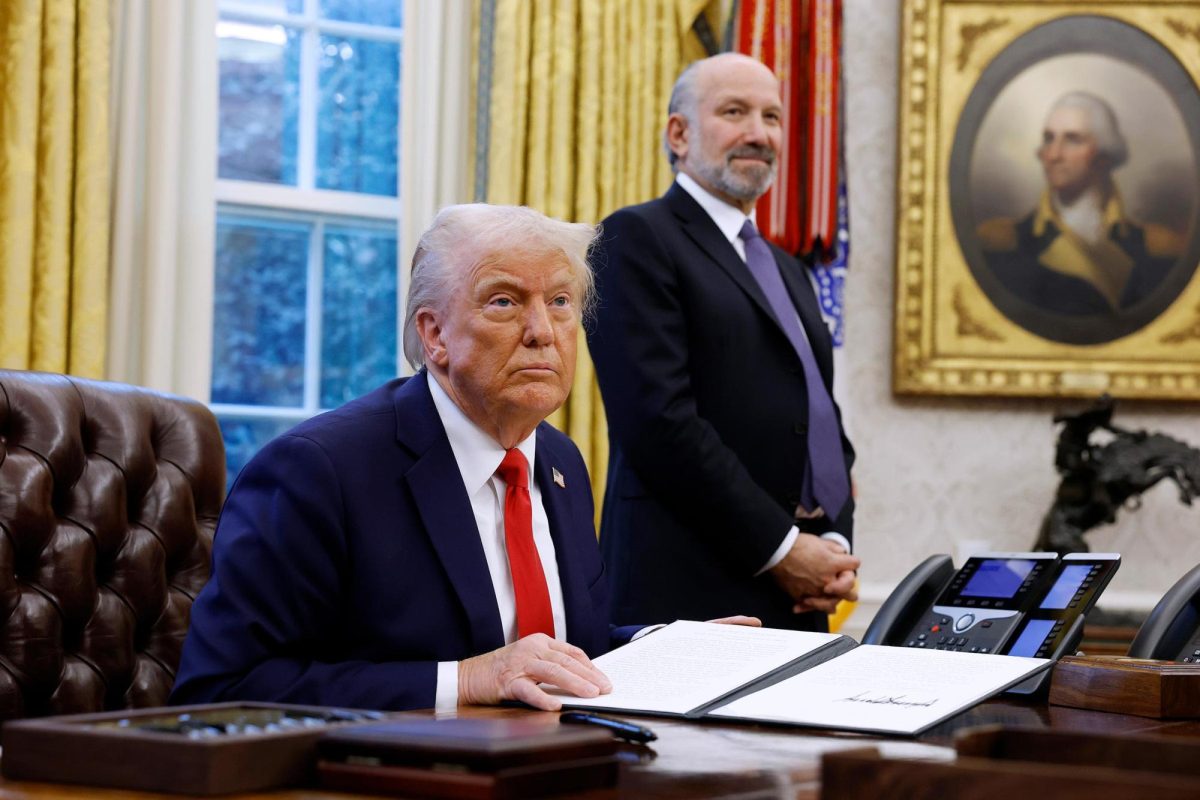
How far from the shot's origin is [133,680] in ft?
6.97

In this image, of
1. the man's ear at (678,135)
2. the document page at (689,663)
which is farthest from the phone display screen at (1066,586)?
the man's ear at (678,135)

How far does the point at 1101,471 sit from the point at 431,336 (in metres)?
3.02

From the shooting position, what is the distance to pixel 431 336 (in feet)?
6.93

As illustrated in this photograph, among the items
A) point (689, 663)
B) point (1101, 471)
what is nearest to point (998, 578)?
point (689, 663)

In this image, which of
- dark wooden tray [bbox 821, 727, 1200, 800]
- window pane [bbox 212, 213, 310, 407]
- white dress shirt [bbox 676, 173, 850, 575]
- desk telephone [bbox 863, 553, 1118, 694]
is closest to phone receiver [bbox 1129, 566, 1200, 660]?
desk telephone [bbox 863, 553, 1118, 694]

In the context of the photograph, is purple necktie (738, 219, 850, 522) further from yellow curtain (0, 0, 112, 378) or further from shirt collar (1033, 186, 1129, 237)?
shirt collar (1033, 186, 1129, 237)

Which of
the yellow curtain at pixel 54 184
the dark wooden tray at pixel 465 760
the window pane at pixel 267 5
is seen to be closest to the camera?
the dark wooden tray at pixel 465 760

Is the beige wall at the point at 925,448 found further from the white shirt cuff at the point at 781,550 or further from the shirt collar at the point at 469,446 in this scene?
the shirt collar at the point at 469,446

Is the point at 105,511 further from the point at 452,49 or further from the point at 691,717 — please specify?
the point at 452,49

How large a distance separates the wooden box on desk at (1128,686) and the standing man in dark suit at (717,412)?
4.16ft

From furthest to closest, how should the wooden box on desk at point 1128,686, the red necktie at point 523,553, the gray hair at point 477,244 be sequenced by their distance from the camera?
the gray hair at point 477,244 → the red necktie at point 523,553 → the wooden box on desk at point 1128,686

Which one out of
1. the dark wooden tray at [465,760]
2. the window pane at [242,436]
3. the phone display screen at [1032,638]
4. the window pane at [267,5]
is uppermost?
the window pane at [267,5]

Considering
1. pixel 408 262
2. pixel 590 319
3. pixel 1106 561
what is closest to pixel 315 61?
pixel 408 262

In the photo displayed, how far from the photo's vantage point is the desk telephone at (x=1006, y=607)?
1.82m
